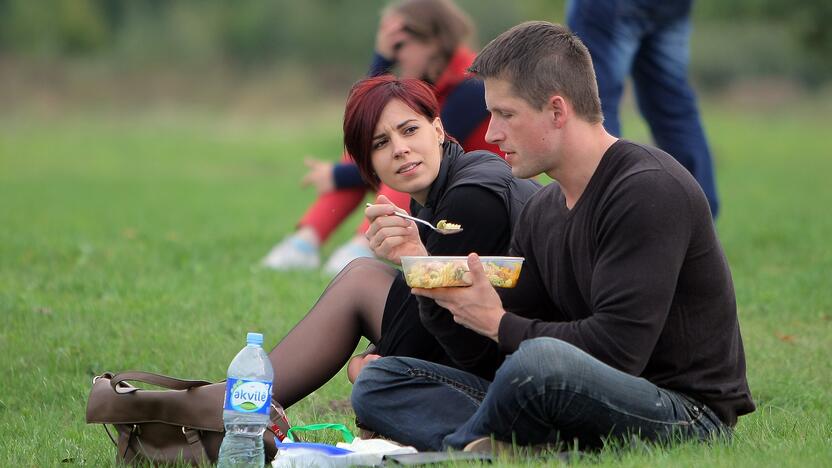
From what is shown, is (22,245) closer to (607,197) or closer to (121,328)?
(121,328)

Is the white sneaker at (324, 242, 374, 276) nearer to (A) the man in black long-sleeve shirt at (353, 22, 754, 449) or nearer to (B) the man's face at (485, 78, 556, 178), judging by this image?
(A) the man in black long-sleeve shirt at (353, 22, 754, 449)

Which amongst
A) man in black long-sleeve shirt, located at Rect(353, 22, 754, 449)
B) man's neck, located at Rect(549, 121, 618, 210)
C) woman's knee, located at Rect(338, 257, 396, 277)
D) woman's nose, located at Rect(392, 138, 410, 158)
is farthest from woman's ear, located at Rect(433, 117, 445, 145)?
man's neck, located at Rect(549, 121, 618, 210)

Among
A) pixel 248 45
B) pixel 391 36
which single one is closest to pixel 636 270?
pixel 391 36

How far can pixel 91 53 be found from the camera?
39.4 meters

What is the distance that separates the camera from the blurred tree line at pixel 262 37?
123ft

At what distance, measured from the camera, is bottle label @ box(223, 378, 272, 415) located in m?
3.57

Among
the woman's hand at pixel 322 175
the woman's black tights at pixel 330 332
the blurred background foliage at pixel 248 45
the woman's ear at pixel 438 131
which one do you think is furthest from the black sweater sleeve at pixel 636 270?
the blurred background foliage at pixel 248 45

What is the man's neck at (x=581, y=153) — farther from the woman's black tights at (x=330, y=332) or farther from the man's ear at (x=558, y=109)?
the woman's black tights at (x=330, y=332)

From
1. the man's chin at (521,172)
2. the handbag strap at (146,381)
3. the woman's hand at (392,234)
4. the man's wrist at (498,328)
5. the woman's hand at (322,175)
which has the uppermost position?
the man's chin at (521,172)

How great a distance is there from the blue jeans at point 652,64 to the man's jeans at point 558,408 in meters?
3.25

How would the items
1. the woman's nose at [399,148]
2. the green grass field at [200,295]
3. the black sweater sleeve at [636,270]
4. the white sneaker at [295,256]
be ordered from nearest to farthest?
the black sweater sleeve at [636,270] → the green grass field at [200,295] → the woman's nose at [399,148] → the white sneaker at [295,256]

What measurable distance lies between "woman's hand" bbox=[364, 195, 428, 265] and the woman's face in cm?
50

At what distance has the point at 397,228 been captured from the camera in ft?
13.0

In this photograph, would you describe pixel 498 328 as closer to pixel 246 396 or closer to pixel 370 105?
pixel 246 396
